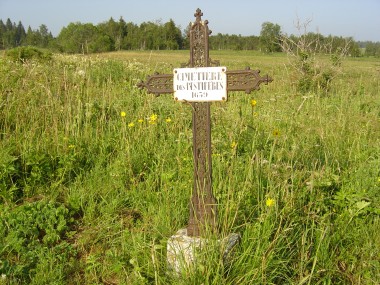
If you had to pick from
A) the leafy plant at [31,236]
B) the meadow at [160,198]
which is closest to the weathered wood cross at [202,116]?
Result: the meadow at [160,198]

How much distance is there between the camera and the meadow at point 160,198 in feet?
6.41

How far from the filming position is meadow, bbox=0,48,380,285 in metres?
1.96

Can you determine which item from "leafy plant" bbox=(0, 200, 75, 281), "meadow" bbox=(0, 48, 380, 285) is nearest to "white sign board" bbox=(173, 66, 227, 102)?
"meadow" bbox=(0, 48, 380, 285)

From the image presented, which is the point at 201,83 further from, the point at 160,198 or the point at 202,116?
the point at 160,198

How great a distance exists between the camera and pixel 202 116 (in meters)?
2.09

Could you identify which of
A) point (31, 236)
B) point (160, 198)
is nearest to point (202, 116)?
point (160, 198)

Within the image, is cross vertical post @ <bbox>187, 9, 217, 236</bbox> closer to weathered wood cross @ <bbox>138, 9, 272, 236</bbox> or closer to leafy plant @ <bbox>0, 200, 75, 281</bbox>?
weathered wood cross @ <bbox>138, 9, 272, 236</bbox>

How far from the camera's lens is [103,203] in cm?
Result: 270

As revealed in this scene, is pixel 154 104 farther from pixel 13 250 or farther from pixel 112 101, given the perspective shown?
pixel 13 250

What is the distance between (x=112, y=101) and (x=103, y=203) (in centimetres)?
196

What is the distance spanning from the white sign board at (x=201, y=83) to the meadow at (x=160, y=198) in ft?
1.34

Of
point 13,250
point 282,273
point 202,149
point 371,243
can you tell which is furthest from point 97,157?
point 371,243

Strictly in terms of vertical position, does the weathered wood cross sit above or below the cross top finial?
below

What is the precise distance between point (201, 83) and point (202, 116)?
20 cm
